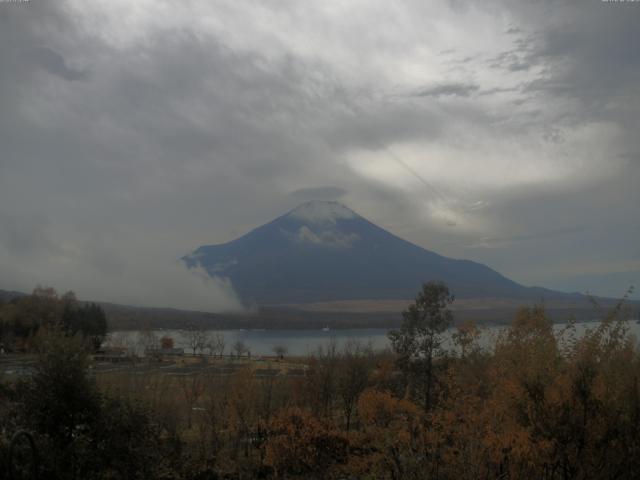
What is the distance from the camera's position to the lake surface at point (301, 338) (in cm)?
2220

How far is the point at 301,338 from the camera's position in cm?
10588

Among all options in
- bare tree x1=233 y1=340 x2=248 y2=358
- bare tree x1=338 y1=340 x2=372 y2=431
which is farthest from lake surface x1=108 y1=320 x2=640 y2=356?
bare tree x1=338 y1=340 x2=372 y2=431

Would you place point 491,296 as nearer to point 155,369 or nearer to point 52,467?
point 155,369

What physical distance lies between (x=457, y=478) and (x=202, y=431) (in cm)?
973

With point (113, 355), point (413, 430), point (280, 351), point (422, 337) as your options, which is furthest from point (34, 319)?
point (413, 430)

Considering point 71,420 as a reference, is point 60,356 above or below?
above

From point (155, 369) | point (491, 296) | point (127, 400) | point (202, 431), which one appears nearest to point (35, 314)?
point (155, 369)

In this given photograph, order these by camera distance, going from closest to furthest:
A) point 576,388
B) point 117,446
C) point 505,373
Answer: point 576,388
point 117,446
point 505,373

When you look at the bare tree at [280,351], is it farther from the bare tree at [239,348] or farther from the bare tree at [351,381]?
the bare tree at [351,381]

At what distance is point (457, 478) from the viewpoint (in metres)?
8.73

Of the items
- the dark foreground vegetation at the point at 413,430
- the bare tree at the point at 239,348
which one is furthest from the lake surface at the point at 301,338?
the dark foreground vegetation at the point at 413,430

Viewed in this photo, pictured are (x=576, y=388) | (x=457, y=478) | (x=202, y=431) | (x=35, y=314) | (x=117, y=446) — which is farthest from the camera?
(x=35, y=314)

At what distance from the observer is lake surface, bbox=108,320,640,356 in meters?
22.2

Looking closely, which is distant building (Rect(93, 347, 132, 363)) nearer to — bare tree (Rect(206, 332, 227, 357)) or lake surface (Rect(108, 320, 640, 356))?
lake surface (Rect(108, 320, 640, 356))
